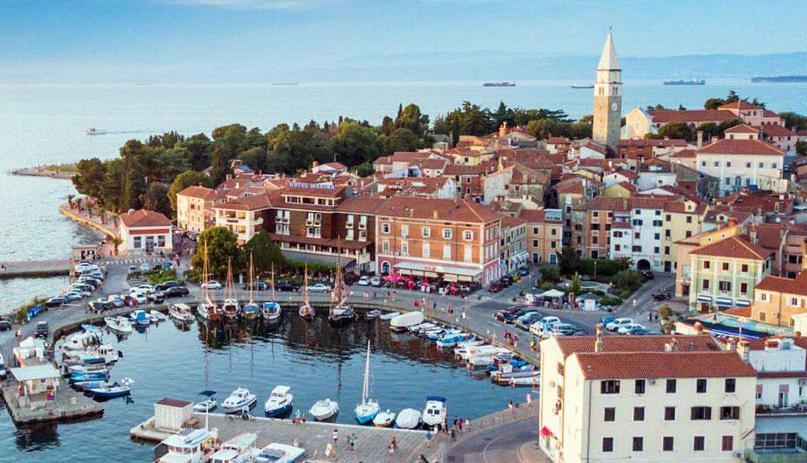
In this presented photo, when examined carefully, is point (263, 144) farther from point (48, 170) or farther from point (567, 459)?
point (567, 459)

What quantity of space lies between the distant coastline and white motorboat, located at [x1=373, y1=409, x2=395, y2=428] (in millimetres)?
104328

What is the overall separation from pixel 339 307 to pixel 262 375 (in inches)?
396

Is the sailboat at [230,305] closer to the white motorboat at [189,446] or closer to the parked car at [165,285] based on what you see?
the parked car at [165,285]

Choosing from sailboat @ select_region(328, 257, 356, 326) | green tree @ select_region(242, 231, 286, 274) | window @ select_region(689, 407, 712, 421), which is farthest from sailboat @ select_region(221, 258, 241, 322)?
window @ select_region(689, 407, 712, 421)

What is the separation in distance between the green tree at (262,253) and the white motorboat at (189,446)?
25.8 m

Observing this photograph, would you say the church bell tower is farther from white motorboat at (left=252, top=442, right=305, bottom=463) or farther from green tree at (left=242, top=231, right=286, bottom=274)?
white motorboat at (left=252, top=442, right=305, bottom=463)

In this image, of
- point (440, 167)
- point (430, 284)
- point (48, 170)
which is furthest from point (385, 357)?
point (48, 170)

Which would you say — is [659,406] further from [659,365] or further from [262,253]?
[262,253]

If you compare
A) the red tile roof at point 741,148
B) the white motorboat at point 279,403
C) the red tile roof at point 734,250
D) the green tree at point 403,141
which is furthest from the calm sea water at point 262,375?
the green tree at point 403,141

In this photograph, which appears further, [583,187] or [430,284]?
[583,187]

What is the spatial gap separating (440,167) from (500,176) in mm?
9297

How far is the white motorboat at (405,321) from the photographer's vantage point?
157 ft

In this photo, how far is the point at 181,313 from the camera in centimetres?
5000

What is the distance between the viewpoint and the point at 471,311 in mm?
49594
